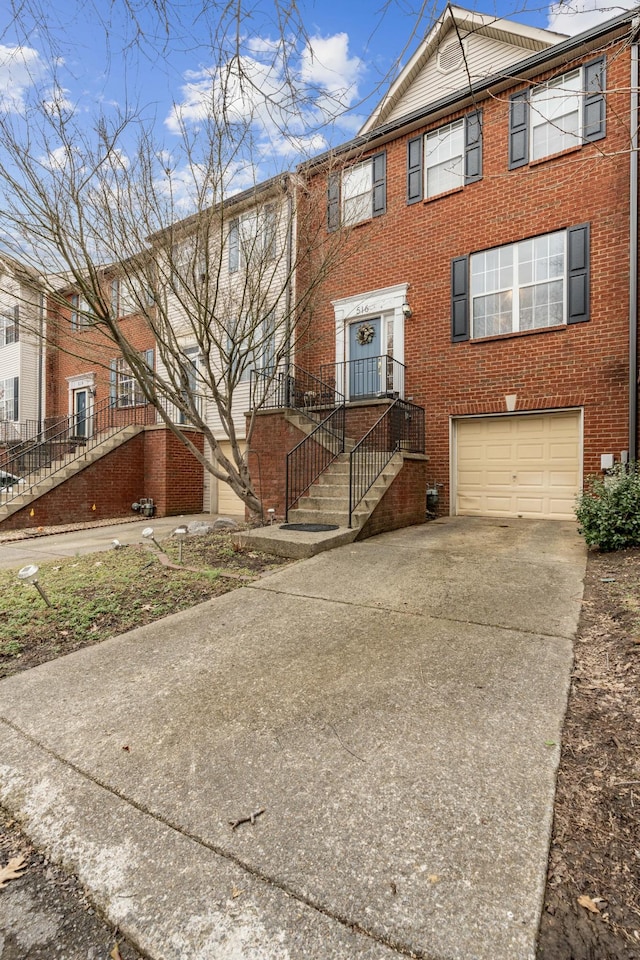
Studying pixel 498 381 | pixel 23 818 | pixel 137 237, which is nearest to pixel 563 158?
pixel 498 381

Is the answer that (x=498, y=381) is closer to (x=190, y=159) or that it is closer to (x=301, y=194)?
(x=301, y=194)

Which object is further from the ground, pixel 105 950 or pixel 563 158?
pixel 563 158

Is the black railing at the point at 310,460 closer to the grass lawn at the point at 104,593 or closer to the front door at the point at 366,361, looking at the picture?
the front door at the point at 366,361

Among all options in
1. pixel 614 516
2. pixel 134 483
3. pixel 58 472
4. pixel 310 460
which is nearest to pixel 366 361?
pixel 310 460

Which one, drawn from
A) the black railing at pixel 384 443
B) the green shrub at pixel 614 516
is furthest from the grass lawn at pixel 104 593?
the green shrub at pixel 614 516

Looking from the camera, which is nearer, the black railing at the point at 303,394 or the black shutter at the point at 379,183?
the black railing at the point at 303,394

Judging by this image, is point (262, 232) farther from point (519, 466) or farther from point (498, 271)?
point (519, 466)

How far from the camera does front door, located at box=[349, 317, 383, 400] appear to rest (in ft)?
32.7

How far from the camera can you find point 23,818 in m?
1.55

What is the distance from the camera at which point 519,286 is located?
8477 mm

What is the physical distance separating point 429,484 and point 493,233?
4.98 meters

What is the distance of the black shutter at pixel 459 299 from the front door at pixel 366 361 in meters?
1.65

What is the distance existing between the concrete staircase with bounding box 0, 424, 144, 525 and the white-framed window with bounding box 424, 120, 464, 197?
8608mm

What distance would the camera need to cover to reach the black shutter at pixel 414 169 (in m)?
9.49
